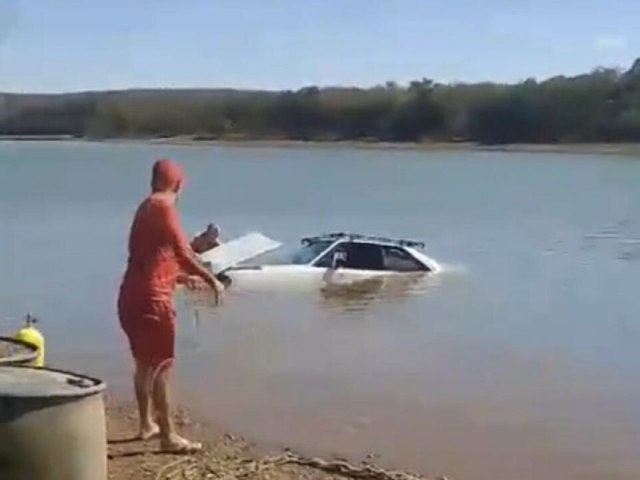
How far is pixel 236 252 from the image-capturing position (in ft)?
80.5

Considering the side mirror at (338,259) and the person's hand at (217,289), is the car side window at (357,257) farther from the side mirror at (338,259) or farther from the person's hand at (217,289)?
the person's hand at (217,289)

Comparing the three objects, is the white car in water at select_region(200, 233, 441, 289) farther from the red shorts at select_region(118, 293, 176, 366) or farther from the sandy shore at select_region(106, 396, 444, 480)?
the red shorts at select_region(118, 293, 176, 366)

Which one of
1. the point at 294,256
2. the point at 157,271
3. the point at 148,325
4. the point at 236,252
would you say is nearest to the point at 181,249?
the point at 157,271

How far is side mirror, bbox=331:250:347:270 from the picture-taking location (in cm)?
2322

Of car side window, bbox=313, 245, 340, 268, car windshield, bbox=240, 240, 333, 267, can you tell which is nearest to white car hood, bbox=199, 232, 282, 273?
car windshield, bbox=240, 240, 333, 267

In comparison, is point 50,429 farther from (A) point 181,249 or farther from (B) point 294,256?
(B) point 294,256

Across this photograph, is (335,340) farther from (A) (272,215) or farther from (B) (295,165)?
(B) (295,165)

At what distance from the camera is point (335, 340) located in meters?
17.7

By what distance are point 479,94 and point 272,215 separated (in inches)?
2172

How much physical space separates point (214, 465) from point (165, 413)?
0.46 meters

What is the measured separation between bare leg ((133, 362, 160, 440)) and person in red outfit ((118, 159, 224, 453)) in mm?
115

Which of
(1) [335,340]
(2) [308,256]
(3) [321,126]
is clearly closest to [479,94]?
(3) [321,126]

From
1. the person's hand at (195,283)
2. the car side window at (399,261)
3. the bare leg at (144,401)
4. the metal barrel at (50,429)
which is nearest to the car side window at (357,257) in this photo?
the car side window at (399,261)

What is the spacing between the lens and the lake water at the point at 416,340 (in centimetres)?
1183
